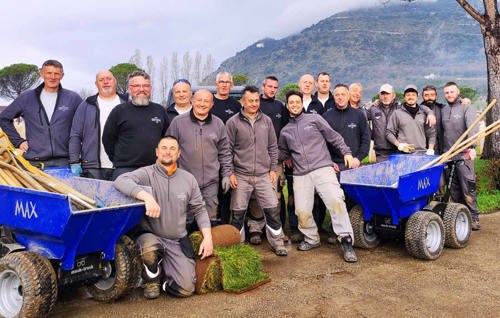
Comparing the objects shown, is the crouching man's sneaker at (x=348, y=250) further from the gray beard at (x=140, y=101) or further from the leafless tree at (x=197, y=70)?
the leafless tree at (x=197, y=70)

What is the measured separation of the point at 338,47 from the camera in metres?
184

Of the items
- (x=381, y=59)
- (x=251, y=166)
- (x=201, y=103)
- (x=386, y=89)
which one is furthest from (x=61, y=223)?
(x=381, y=59)

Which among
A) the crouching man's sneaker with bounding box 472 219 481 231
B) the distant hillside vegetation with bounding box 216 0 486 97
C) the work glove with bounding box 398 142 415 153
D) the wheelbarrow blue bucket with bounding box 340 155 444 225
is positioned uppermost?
the distant hillside vegetation with bounding box 216 0 486 97

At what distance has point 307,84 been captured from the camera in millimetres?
6629

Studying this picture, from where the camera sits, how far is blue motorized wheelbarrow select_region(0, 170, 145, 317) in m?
3.67

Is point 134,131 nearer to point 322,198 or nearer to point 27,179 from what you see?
point 27,179

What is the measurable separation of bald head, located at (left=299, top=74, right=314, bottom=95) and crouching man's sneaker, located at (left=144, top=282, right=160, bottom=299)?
3437 mm

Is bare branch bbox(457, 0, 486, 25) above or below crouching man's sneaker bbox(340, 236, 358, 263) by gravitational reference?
above

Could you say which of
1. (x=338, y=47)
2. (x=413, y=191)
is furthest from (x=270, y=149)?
(x=338, y=47)

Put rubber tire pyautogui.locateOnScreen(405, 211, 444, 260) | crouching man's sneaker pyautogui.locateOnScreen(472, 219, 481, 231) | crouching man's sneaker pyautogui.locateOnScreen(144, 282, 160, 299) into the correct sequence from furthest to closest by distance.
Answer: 1. crouching man's sneaker pyautogui.locateOnScreen(472, 219, 481, 231)
2. rubber tire pyautogui.locateOnScreen(405, 211, 444, 260)
3. crouching man's sneaker pyautogui.locateOnScreen(144, 282, 160, 299)

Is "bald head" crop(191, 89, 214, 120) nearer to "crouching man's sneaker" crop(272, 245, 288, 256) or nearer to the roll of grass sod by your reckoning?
the roll of grass sod

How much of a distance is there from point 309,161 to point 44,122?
316cm

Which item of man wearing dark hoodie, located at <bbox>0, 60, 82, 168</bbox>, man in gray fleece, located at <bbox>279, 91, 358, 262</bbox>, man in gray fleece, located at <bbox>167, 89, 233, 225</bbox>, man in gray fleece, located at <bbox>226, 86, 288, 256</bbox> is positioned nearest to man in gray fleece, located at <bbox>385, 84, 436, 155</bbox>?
man in gray fleece, located at <bbox>279, 91, 358, 262</bbox>

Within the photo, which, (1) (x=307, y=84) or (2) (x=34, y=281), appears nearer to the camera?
(2) (x=34, y=281)
